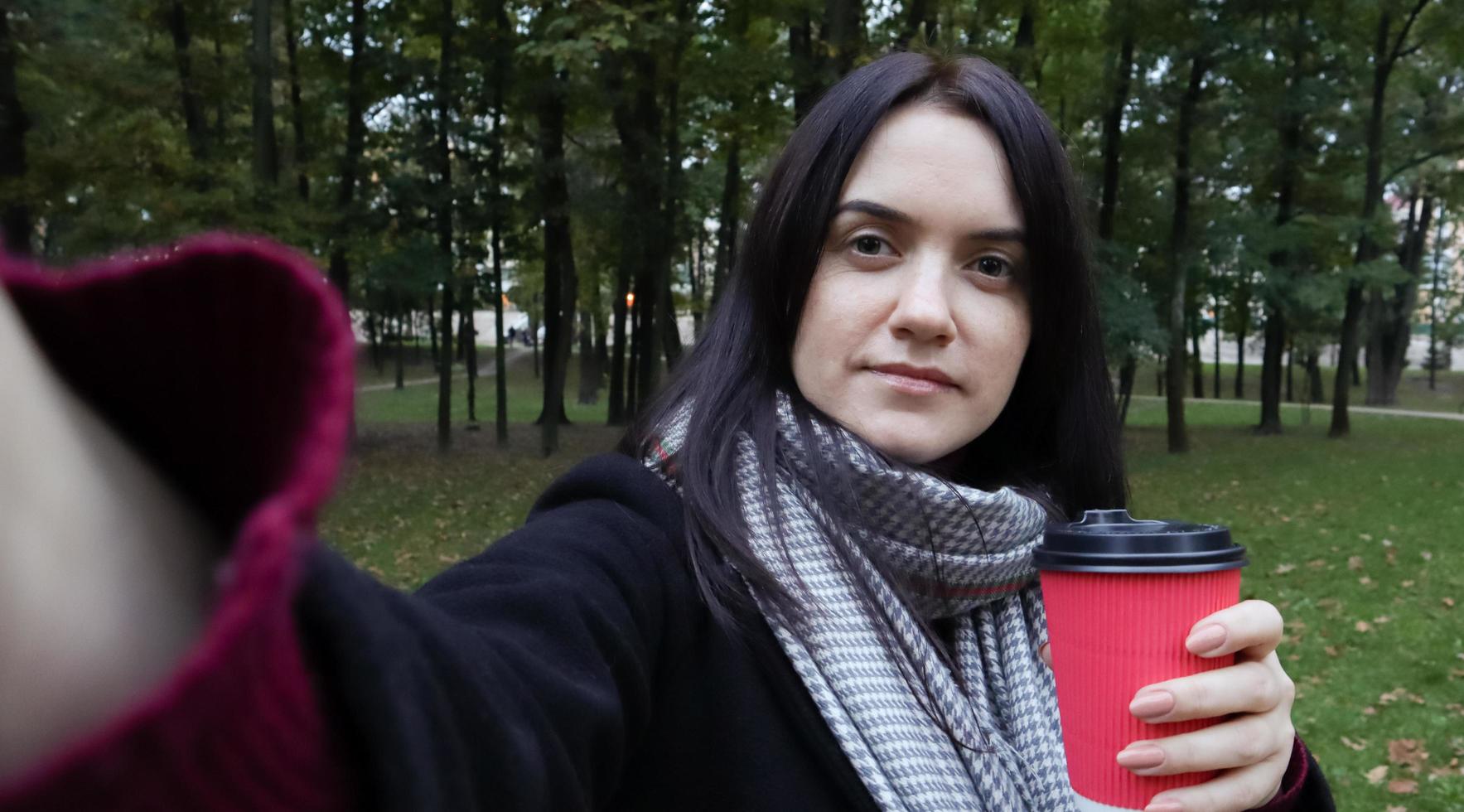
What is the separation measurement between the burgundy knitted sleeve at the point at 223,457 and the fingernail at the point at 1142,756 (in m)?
0.96

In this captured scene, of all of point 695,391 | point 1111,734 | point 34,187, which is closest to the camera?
point 1111,734

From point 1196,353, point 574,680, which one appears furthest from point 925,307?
point 1196,353

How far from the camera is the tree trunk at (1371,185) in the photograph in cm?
1755

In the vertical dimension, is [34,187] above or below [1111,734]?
above

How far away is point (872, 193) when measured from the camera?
1.75 m

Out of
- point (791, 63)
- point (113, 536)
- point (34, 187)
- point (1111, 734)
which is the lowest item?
point (1111, 734)

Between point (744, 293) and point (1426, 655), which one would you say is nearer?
point (744, 293)

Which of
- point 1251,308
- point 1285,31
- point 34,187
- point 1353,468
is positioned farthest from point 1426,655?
point 1251,308

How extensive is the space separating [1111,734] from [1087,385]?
1.03m

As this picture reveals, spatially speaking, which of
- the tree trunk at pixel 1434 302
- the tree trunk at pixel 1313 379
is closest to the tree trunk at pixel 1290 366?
the tree trunk at pixel 1313 379

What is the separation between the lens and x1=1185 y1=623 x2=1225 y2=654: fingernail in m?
1.20

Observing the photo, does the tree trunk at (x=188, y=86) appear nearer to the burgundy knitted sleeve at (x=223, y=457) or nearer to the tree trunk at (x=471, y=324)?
the tree trunk at (x=471, y=324)

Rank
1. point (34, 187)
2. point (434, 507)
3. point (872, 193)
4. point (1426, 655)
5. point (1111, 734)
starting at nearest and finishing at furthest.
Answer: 1. point (1111, 734)
2. point (872, 193)
3. point (1426, 655)
4. point (34, 187)
5. point (434, 507)

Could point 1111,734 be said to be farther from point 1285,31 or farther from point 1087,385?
point 1285,31
